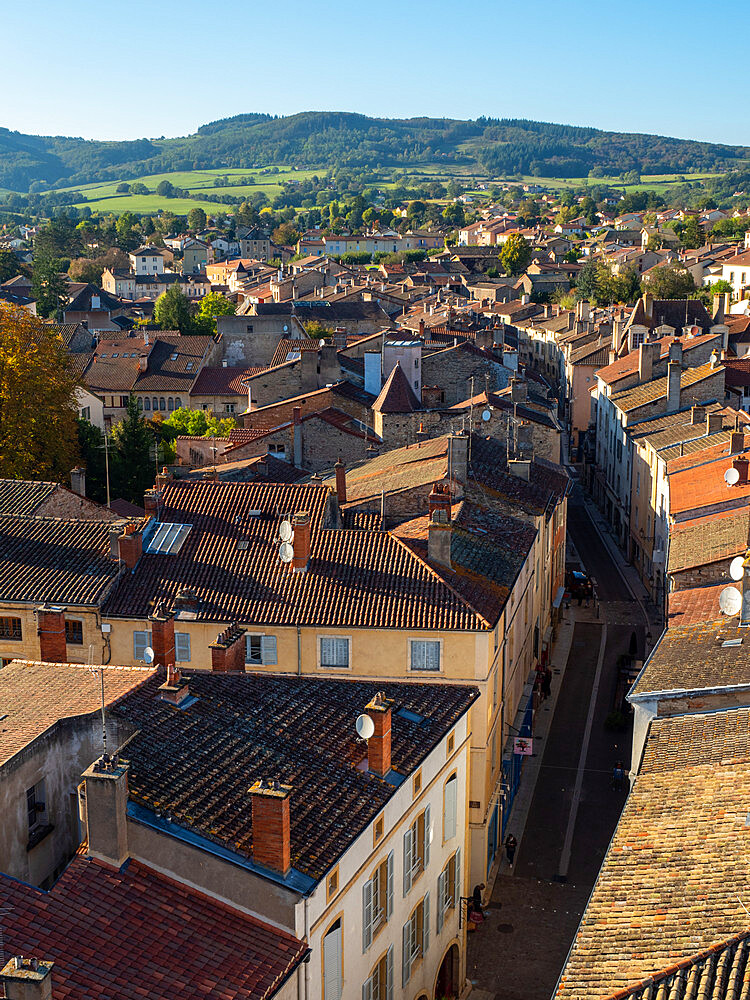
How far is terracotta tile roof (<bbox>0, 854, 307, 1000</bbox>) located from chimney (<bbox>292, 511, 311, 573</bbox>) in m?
15.2

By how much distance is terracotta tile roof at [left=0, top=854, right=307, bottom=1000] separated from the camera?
619 inches

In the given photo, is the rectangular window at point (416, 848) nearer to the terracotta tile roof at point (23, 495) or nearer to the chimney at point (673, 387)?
the terracotta tile roof at point (23, 495)

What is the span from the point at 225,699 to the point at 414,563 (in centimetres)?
1043

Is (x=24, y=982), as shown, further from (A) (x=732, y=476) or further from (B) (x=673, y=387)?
(B) (x=673, y=387)

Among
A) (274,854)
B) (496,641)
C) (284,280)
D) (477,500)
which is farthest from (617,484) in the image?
(284,280)

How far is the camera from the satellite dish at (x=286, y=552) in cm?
3262

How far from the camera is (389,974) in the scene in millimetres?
22516

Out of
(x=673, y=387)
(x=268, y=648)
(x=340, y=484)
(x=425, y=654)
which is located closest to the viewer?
(x=425, y=654)

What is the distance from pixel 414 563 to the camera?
32.4m

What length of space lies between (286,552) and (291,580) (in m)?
0.79

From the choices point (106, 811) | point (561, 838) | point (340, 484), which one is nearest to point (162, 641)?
point (106, 811)

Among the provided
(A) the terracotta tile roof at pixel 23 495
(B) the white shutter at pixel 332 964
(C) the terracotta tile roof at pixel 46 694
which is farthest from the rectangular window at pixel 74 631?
(B) the white shutter at pixel 332 964

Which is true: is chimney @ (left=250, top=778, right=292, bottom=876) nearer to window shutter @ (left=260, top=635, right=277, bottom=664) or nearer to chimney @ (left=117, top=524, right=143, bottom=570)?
window shutter @ (left=260, top=635, right=277, bottom=664)

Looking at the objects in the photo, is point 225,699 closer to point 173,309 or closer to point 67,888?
point 67,888
